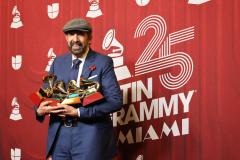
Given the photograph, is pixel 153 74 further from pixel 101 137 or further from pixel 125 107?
pixel 101 137

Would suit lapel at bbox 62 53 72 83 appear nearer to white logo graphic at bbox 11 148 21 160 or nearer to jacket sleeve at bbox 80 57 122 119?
jacket sleeve at bbox 80 57 122 119

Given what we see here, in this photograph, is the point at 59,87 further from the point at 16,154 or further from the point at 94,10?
the point at 16,154

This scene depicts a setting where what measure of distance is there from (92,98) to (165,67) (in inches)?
30.2

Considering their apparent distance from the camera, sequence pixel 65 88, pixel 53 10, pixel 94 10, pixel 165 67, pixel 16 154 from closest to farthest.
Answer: pixel 65 88, pixel 165 67, pixel 94 10, pixel 53 10, pixel 16 154

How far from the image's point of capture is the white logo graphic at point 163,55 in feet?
8.91

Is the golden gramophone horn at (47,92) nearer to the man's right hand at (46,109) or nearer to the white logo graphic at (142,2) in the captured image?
the man's right hand at (46,109)

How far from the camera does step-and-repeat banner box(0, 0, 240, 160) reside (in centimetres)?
256

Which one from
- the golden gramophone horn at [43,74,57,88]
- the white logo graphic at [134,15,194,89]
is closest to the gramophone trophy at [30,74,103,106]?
the golden gramophone horn at [43,74,57,88]

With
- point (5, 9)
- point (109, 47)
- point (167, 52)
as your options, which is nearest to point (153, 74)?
point (167, 52)

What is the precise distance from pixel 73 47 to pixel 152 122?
2.69 ft

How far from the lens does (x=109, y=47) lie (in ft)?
10.1

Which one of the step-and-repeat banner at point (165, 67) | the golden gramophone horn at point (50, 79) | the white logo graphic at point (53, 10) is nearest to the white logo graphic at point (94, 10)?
the step-and-repeat banner at point (165, 67)

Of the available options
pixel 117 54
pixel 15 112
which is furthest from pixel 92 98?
pixel 15 112

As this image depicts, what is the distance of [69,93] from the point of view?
2.27 metres
